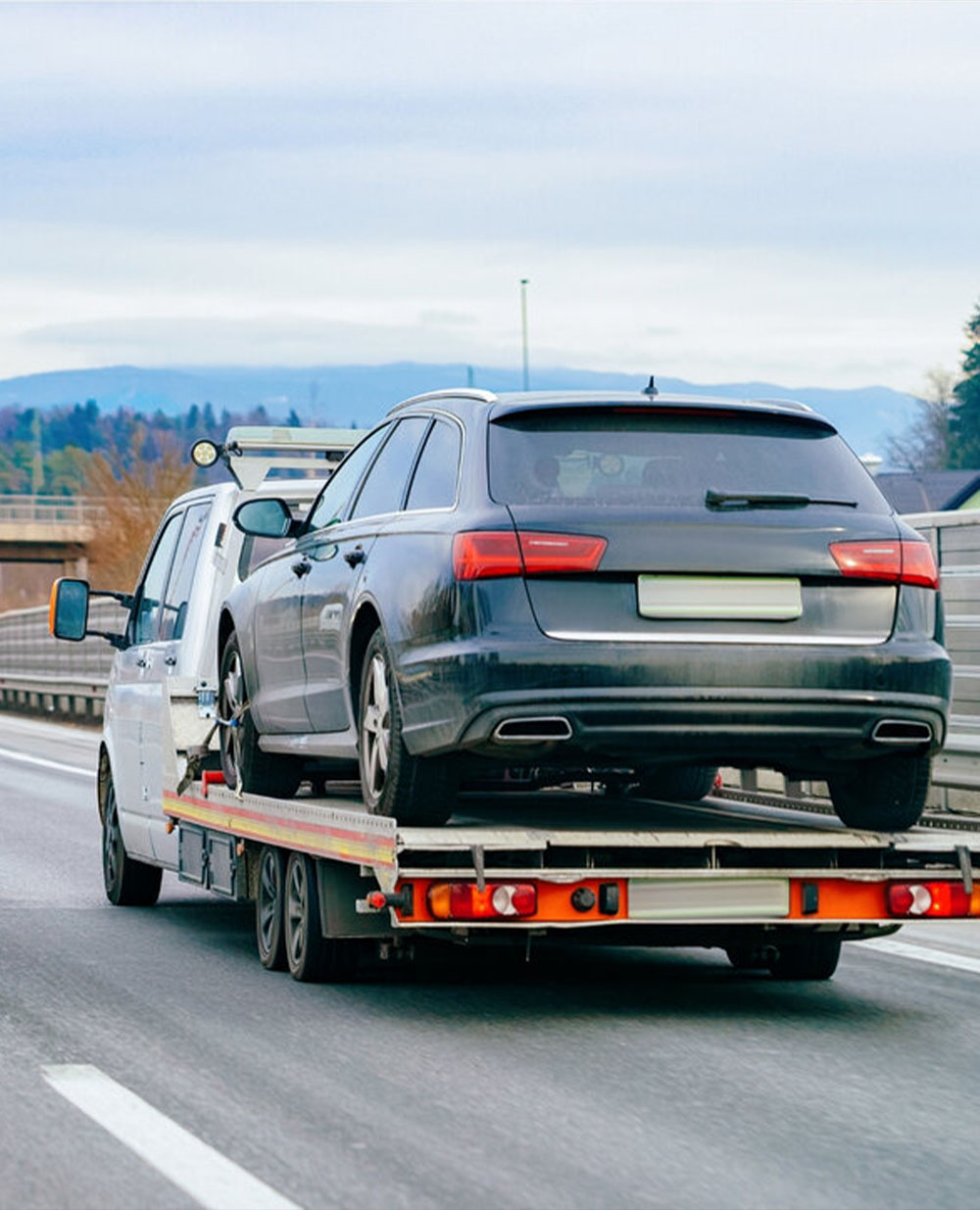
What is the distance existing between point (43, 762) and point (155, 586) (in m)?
15.4

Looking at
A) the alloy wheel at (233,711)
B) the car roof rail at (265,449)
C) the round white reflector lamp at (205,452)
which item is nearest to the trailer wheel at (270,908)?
the alloy wheel at (233,711)

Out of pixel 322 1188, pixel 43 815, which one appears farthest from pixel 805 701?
pixel 43 815

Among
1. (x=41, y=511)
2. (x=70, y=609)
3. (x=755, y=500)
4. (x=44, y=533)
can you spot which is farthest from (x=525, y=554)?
(x=41, y=511)

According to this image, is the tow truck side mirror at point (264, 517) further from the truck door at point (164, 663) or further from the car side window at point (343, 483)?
the truck door at point (164, 663)

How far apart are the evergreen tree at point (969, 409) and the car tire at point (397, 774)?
3866 inches

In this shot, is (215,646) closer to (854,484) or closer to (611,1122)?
(854,484)

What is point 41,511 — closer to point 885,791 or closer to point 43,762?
point 43,762

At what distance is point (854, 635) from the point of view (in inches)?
332

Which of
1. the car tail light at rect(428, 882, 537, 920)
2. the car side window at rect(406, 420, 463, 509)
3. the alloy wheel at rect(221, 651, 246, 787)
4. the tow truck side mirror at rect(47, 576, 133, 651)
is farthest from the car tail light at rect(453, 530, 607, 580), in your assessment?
the tow truck side mirror at rect(47, 576, 133, 651)

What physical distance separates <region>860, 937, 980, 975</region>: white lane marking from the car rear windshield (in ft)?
8.30

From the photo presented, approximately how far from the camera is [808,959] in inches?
390

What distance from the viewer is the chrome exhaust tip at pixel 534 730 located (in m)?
8.16

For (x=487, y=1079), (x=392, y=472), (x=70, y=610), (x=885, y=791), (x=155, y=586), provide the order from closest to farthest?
(x=487, y=1079), (x=885, y=791), (x=392, y=472), (x=70, y=610), (x=155, y=586)

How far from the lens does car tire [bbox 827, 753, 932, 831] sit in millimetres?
8898
